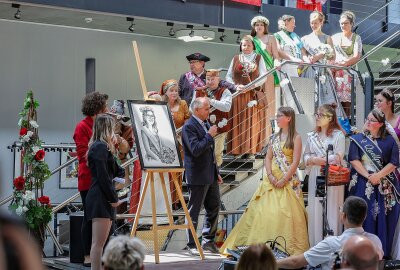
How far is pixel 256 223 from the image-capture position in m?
8.33

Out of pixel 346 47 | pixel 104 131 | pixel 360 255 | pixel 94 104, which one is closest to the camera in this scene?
pixel 360 255

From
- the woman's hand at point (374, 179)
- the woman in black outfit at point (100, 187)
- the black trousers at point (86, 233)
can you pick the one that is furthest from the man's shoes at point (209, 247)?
the woman in black outfit at point (100, 187)

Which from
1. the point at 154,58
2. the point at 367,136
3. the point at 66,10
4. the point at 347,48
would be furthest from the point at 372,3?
the point at 367,136

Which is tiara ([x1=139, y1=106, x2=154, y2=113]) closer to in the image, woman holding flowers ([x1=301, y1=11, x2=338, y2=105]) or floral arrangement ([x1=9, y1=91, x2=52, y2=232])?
floral arrangement ([x1=9, y1=91, x2=52, y2=232])

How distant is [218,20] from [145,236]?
563 centimetres

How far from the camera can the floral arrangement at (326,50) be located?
1055 centimetres

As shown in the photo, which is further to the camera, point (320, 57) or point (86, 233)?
point (320, 57)

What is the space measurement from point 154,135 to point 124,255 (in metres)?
4.83

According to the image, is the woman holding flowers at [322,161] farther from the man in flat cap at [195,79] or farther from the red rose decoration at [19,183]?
the red rose decoration at [19,183]

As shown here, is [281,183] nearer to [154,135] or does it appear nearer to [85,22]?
[154,135]

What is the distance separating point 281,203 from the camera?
8234mm

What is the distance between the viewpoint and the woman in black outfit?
6.36 m

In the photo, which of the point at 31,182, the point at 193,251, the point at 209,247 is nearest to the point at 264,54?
the point at 209,247

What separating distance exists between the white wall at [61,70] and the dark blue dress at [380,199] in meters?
6.92
